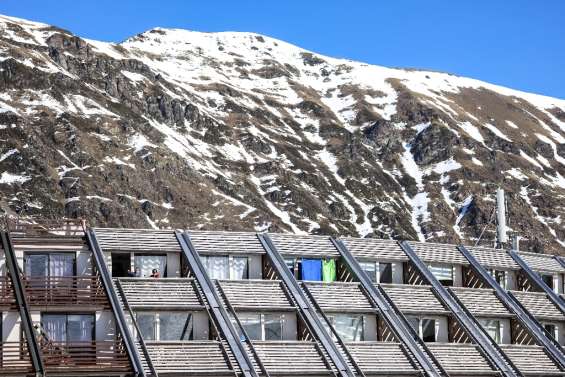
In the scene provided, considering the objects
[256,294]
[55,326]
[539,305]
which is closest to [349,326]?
[256,294]

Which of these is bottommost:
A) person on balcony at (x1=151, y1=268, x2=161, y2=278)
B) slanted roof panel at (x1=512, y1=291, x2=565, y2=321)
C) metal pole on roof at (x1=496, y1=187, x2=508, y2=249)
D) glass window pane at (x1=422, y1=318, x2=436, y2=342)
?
glass window pane at (x1=422, y1=318, x2=436, y2=342)

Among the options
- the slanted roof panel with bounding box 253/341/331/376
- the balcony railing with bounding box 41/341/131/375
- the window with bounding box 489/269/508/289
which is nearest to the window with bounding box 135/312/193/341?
the slanted roof panel with bounding box 253/341/331/376

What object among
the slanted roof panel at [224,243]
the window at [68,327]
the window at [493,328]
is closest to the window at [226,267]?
the slanted roof panel at [224,243]

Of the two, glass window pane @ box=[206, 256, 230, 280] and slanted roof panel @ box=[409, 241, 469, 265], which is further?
slanted roof panel @ box=[409, 241, 469, 265]

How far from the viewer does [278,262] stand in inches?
2958

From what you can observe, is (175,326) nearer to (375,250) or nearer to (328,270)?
(328,270)

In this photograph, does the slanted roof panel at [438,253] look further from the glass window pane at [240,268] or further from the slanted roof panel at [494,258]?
the glass window pane at [240,268]

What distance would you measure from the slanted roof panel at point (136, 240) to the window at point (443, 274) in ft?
63.2

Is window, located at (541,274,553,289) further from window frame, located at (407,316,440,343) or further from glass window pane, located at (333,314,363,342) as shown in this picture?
glass window pane, located at (333,314,363,342)

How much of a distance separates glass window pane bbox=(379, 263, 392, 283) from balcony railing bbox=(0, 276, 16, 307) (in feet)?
84.4

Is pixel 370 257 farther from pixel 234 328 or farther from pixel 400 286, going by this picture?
pixel 234 328

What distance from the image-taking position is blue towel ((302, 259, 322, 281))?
76.7 meters

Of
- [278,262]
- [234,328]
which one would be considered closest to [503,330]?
[278,262]

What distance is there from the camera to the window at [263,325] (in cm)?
7006
